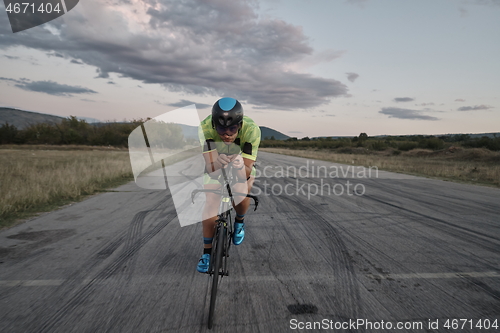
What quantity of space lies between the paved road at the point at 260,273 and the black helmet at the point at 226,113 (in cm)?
178

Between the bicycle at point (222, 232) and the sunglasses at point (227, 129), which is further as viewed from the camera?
the sunglasses at point (227, 129)

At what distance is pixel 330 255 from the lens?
3.99 metres

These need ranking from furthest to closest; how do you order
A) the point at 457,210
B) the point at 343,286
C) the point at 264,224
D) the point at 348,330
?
1. the point at 457,210
2. the point at 264,224
3. the point at 343,286
4. the point at 348,330

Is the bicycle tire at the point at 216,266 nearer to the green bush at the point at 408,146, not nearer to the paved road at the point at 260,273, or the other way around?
the paved road at the point at 260,273

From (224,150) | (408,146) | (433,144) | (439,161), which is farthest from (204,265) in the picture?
(433,144)

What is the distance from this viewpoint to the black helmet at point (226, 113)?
270 cm

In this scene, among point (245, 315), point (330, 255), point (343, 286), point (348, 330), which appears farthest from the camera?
point (330, 255)

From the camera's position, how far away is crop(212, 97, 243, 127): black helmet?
2.70m

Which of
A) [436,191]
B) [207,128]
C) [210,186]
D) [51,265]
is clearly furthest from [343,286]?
[436,191]

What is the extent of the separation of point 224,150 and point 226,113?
0.68m

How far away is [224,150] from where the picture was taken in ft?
10.8

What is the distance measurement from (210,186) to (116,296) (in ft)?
4.80

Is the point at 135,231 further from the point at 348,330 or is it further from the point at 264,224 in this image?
the point at 348,330

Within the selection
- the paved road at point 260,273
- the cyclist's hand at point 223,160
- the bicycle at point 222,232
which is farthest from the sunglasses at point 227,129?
the paved road at point 260,273
